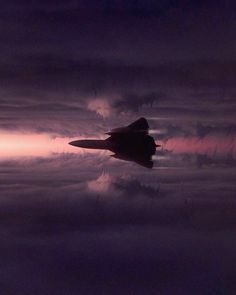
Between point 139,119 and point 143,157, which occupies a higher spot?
point 139,119

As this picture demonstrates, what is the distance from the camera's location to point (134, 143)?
47688 millimetres

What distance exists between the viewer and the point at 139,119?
162ft

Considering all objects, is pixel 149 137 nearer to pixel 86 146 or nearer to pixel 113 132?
pixel 113 132

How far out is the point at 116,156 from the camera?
151 feet

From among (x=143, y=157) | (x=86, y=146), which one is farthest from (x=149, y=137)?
(x=86, y=146)

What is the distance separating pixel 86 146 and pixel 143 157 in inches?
350

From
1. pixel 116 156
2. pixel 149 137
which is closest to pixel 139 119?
pixel 149 137

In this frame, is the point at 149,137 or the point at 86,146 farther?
the point at 86,146

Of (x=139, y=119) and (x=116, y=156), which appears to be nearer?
(x=116, y=156)

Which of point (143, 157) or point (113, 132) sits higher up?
point (113, 132)

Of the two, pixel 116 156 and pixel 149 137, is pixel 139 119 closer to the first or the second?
pixel 149 137

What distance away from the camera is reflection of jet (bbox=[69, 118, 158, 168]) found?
47656 mm

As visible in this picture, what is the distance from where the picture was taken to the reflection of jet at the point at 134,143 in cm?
4766

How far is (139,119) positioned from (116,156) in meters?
6.87
